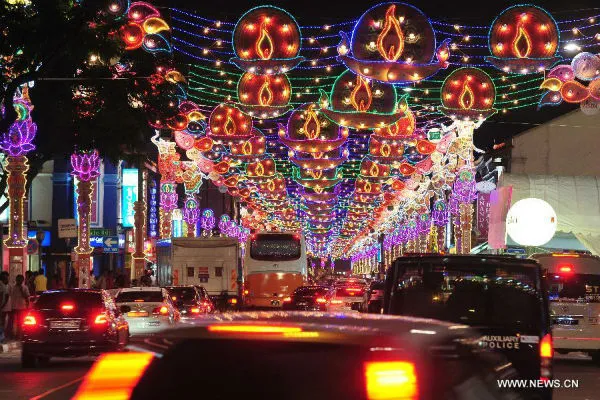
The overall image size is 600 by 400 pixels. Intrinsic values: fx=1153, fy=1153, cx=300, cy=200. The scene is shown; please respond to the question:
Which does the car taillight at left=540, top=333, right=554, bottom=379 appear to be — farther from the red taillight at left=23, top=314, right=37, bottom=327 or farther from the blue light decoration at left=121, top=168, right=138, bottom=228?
the blue light decoration at left=121, top=168, right=138, bottom=228

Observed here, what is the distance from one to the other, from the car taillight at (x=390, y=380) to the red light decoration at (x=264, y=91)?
78.5 feet

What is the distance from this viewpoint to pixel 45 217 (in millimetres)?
61125

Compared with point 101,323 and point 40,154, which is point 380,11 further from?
point 40,154

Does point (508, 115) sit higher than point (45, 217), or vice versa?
point (508, 115)

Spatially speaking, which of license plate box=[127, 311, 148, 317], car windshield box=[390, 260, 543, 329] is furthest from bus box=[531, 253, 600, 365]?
car windshield box=[390, 260, 543, 329]

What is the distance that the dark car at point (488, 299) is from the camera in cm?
1161

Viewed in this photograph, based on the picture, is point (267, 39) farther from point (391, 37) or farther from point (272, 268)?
point (272, 268)

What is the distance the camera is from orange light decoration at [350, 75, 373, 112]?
28953 mm

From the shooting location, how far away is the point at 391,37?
920 inches

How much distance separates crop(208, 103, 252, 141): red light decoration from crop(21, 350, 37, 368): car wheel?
509 inches

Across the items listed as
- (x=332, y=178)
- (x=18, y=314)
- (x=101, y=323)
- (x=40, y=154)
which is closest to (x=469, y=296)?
(x=101, y=323)

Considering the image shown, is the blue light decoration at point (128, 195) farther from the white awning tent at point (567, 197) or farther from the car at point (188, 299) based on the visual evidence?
the car at point (188, 299)

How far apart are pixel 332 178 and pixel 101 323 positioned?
1216 inches

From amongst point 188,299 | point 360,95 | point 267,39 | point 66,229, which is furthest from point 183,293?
point 267,39
